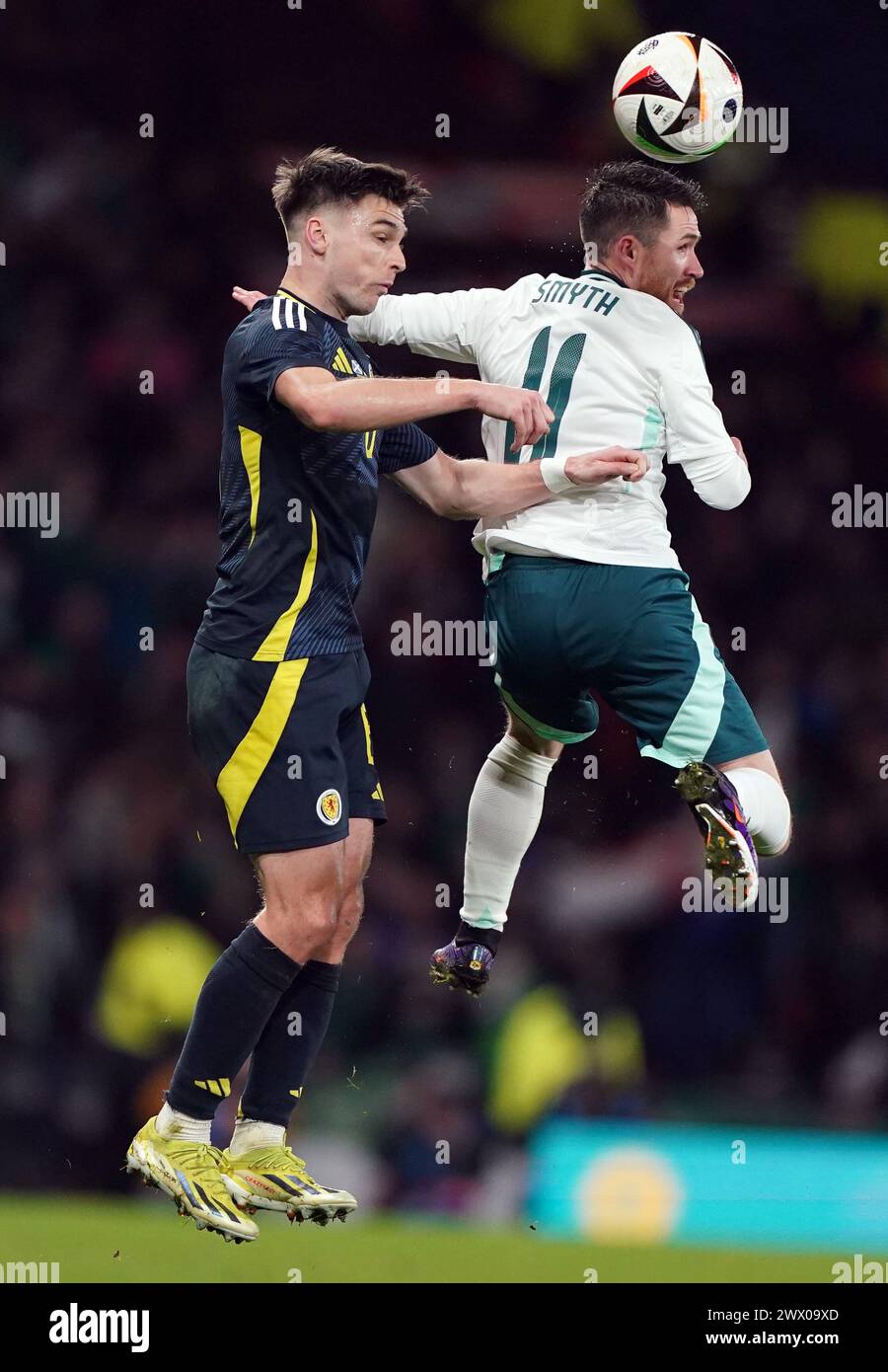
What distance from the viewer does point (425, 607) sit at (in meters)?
7.92

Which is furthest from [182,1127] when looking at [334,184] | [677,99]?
[677,99]

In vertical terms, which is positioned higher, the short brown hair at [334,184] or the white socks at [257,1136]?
the short brown hair at [334,184]

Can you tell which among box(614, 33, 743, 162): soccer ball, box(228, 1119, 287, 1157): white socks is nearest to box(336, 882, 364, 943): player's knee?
box(228, 1119, 287, 1157): white socks

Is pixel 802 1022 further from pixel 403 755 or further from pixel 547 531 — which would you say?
pixel 547 531

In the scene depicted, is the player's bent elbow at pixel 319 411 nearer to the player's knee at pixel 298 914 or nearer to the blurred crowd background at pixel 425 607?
the player's knee at pixel 298 914

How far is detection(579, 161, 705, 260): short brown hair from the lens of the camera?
511cm

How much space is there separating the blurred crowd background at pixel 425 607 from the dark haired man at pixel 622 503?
2.28 m

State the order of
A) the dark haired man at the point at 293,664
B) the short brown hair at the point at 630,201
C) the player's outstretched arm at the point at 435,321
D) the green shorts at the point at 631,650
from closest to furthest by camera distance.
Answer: the dark haired man at the point at 293,664
the green shorts at the point at 631,650
the short brown hair at the point at 630,201
the player's outstretched arm at the point at 435,321

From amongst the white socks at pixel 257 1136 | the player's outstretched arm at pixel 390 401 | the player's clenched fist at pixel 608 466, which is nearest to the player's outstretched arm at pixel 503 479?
the player's clenched fist at pixel 608 466

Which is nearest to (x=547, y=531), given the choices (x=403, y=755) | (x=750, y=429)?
(x=403, y=755)

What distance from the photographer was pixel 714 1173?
287 inches

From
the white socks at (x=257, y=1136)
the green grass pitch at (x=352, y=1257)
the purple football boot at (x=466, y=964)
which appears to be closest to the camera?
the white socks at (x=257, y=1136)

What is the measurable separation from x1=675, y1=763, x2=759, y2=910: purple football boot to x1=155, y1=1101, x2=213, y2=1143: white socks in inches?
57.1

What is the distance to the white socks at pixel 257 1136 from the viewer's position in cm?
484
